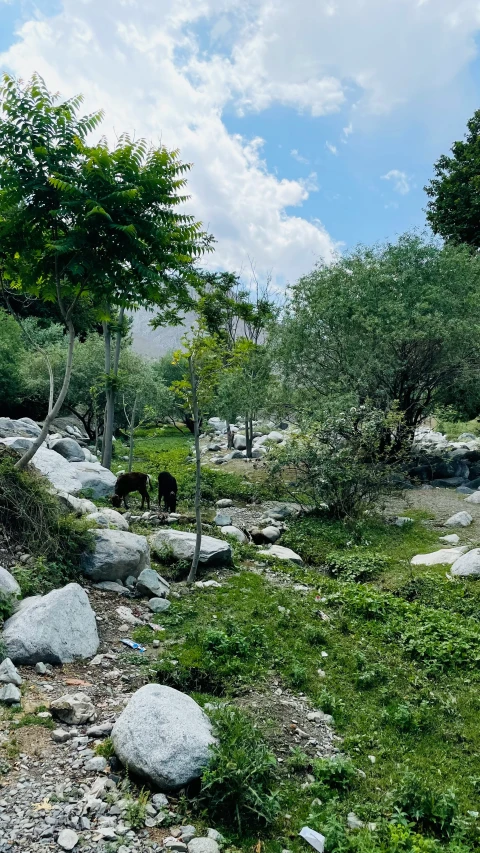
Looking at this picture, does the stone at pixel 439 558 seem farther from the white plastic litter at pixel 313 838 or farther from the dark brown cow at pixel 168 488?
the white plastic litter at pixel 313 838

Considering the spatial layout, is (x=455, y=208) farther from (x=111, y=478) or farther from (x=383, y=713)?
(x=383, y=713)

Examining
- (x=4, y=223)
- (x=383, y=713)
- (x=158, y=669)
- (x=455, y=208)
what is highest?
(x=455, y=208)

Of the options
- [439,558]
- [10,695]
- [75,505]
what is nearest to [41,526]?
[75,505]

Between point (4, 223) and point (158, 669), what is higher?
point (4, 223)

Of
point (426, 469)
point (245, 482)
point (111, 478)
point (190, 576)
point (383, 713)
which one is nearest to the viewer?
point (383, 713)

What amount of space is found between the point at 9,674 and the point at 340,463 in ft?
39.7

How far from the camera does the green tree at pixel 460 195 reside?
98.0 feet

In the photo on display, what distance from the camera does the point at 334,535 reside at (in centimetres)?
1526

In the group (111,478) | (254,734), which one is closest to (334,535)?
(111,478)

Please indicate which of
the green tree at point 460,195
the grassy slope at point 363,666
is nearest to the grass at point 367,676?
the grassy slope at point 363,666

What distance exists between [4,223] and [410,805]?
979cm

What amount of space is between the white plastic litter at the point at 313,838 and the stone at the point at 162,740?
0.98 meters

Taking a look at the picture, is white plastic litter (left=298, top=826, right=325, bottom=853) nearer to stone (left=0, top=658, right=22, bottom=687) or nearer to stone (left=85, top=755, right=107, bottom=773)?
stone (left=85, top=755, right=107, bottom=773)

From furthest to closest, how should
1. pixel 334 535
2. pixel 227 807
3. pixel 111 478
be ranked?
1. pixel 111 478
2. pixel 334 535
3. pixel 227 807
